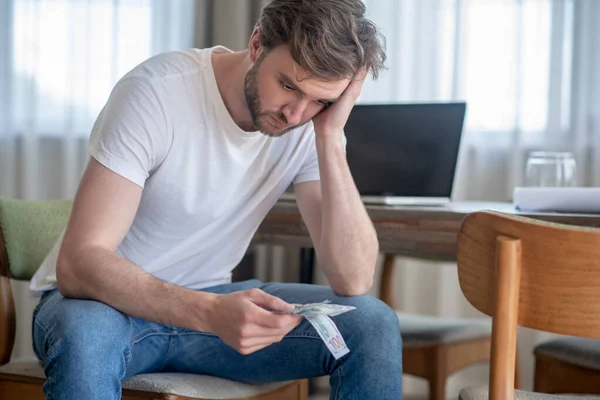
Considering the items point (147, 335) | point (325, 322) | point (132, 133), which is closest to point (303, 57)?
point (132, 133)

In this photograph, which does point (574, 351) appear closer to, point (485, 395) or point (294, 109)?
point (485, 395)

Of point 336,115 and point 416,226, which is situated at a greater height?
point 336,115

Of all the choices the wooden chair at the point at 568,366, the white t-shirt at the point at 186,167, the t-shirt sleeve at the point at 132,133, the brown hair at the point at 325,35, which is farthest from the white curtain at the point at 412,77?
the t-shirt sleeve at the point at 132,133

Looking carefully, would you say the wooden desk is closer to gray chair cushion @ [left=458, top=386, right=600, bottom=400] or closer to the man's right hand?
gray chair cushion @ [left=458, top=386, right=600, bottom=400]

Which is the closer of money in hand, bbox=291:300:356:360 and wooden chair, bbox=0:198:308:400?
money in hand, bbox=291:300:356:360

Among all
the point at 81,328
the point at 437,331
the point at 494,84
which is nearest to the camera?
the point at 81,328

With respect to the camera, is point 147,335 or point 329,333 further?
point 147,335

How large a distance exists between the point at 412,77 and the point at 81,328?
2.24 metres

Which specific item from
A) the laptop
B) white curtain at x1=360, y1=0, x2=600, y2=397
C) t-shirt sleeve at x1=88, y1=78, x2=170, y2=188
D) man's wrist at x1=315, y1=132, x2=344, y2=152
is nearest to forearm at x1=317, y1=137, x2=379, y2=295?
man's wrist at x1=315, y1=132, x2=344, y2=152

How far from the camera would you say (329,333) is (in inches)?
52.6

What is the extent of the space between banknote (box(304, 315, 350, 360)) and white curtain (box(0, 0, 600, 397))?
6.38 ft

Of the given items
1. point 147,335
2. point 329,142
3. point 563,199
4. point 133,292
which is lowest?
point 147,335

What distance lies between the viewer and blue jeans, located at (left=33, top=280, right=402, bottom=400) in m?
1.25

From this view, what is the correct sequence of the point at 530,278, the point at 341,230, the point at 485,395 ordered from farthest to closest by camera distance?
1. the point at 341,230
2. the point at 485,395
3. the point at 530,278
